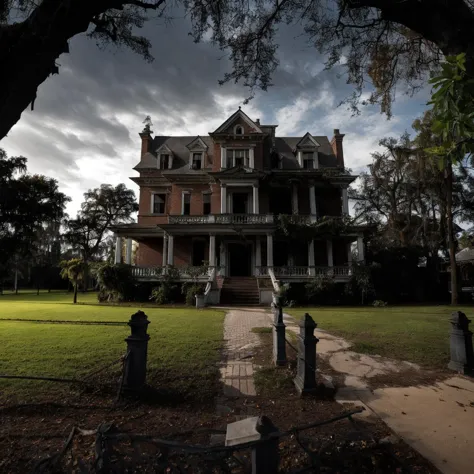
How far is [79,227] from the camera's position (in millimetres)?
45750

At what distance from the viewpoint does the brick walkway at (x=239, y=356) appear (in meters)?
4.99

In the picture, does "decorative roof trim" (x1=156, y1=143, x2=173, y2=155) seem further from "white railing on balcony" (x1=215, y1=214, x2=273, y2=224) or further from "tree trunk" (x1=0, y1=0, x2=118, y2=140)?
"tree trunk" (x1=0, y1=0, x2=118, y2=140)

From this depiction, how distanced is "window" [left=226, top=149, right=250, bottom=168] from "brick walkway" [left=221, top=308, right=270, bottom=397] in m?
16.2

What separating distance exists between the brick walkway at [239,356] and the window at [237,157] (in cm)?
1618

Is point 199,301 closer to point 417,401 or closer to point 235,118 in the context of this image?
point 417,401

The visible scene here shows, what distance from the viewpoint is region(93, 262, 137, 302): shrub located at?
64.1 feet

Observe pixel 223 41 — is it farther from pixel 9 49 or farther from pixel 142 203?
pixel 142 203

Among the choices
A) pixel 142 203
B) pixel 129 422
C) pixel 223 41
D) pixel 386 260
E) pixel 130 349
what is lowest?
pixel 129 422

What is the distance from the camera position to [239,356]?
684 cm

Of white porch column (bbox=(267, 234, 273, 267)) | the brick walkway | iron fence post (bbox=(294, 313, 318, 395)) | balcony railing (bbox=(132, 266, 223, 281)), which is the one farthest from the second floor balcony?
iron fence post (bbox=(294, 313, 318, 395))

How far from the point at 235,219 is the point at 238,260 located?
3606mm

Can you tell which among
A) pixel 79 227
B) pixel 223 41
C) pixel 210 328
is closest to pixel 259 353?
pixel 210 328

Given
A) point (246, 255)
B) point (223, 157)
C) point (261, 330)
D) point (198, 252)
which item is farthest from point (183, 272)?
point (261, 330)

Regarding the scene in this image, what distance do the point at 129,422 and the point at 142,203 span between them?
2460cm
